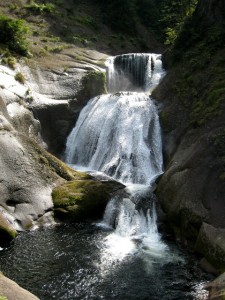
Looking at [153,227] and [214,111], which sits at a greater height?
[214,111]

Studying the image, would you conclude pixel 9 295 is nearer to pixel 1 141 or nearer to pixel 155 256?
pixel 155 256

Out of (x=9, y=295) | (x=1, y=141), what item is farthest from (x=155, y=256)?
(x=1, y=141)

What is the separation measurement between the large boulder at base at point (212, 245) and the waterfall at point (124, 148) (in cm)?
360

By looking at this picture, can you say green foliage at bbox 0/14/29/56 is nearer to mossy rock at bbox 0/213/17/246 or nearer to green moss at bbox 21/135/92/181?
green moss at bbox 21/135/92/181

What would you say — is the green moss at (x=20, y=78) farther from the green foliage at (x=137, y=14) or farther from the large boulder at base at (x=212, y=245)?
the green foliage at (x=137, y=14)

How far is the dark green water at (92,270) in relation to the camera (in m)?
14.2

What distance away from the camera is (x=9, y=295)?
1028cm

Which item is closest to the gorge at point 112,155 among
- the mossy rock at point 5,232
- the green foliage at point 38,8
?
the mossy rock at point 5,232

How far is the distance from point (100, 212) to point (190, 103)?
9785 mm

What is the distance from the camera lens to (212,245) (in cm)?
1608

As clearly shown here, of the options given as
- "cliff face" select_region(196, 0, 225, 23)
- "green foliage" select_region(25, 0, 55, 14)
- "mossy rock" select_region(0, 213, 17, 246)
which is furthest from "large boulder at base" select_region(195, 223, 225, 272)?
"green foliage" select_region(25, 0, 55, 14)

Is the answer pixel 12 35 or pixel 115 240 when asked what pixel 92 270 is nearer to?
pixel 115 240

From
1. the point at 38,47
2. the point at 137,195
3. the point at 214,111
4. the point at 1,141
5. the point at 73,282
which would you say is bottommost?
the point at 73,282

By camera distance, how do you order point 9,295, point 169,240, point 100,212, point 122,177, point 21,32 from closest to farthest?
point 9,295
point 169,240
point 100,212
point 122,177
point 21,32
